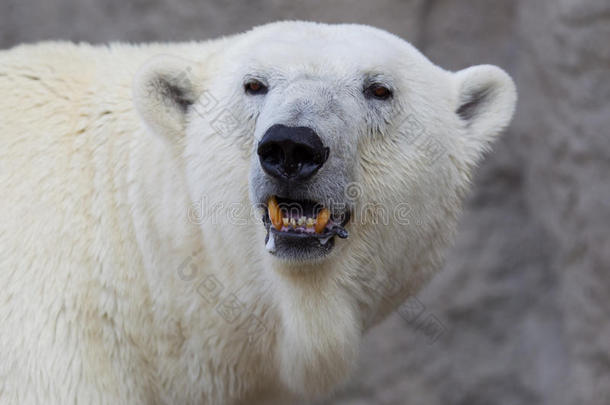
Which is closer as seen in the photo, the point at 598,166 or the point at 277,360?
the point at 277,360

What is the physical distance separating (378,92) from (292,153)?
1.45ft

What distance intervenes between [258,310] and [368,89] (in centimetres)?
71

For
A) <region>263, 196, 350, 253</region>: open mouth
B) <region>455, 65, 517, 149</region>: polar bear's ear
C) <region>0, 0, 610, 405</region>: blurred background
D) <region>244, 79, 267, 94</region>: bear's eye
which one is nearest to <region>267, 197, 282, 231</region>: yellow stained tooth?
<region>263, 196, 350, 253</region>: open mouth

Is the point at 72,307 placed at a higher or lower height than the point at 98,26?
lower

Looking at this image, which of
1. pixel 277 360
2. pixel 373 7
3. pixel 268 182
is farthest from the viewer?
pixel 373 7

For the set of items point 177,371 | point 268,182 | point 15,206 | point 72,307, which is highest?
point 268,182

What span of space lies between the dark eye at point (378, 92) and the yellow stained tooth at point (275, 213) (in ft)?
1.48

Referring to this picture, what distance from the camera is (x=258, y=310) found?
217cm

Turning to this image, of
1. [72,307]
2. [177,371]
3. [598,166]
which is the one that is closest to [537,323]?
[598,166]

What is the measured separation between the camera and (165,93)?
7.25ft

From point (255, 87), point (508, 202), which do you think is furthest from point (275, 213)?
point (508, 202)

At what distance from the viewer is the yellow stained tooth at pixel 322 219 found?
1949 mm

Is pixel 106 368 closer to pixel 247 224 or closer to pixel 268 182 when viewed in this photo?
pixel 247 224

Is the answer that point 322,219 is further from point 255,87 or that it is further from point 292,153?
point 255,87
